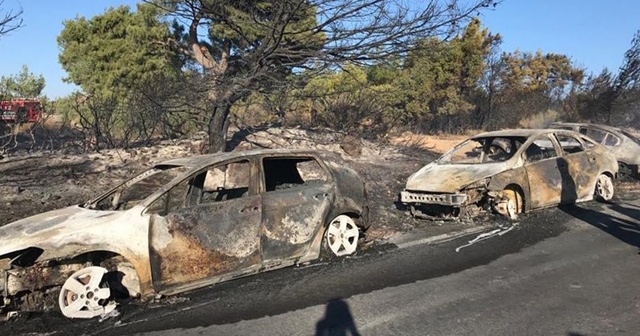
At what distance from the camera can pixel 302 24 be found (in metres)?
10.8

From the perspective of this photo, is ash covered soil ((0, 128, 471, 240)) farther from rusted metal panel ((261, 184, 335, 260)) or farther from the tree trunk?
rusted metal panel ((261, 184, 335, 260))

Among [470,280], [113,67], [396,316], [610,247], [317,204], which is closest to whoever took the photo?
[396,316]

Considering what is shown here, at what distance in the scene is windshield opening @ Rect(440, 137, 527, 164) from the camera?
9172 mm

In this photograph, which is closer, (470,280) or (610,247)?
(470,280)

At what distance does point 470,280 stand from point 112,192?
13.8 feet

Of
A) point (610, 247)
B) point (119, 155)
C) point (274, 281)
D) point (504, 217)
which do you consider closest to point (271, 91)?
point (119, 155)

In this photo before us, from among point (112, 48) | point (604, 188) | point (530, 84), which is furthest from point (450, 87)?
point (604, 188)

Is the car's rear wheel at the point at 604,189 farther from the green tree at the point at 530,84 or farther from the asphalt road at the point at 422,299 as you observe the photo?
the green tree at the point at 530,84

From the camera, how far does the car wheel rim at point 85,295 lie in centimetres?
465

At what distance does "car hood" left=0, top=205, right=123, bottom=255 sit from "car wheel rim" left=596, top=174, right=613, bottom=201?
872cm

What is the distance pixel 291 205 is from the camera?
5.97 metres

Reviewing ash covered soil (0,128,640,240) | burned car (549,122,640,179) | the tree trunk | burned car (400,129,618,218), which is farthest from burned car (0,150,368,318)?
burned car (549,122,640,179)

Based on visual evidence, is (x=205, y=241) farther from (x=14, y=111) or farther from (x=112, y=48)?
(x=112, y=48)

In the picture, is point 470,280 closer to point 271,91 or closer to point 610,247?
point 610,247
